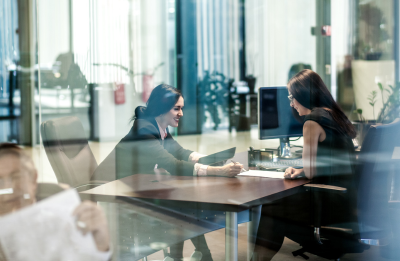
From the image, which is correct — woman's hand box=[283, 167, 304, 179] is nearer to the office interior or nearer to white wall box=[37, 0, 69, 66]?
the office interior

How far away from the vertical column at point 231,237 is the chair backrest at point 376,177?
899mm

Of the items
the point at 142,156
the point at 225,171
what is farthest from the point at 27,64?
the point at 225,171

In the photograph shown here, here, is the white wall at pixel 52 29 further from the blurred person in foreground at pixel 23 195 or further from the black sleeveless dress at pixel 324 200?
the black sleeveless dress at pixel 324 200

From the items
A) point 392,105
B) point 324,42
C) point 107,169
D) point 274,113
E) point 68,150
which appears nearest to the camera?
point 68,150

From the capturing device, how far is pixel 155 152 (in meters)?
2.33

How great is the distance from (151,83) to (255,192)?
0.98m

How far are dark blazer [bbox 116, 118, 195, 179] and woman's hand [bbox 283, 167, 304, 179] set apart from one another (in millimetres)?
544

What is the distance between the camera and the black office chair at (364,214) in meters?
2.34

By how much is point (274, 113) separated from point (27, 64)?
1693 millimetres

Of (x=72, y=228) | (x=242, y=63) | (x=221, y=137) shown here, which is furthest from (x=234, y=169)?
(x=242, y=63)

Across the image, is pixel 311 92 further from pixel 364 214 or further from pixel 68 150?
pixel 68 150

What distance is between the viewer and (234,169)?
2.25m

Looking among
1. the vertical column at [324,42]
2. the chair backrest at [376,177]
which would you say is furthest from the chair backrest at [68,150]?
the vertical column at [324,42]

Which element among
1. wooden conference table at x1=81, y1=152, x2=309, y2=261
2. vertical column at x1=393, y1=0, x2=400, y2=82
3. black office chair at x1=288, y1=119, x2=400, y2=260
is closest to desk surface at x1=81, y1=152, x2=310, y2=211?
wooden conference table at x1=81, y1=152, x2=309, y2=261
